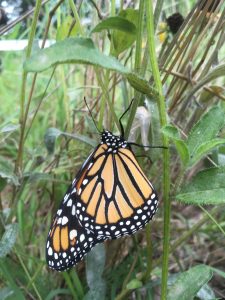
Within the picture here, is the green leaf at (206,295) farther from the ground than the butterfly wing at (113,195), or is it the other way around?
the butterfly wing at (113,195)

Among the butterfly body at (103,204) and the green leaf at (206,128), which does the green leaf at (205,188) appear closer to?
the green leaf at (206,128)

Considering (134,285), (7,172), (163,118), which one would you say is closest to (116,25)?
(163,118)

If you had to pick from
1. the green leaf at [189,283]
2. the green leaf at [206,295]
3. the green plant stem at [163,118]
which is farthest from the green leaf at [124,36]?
the green leaf at [206,295]

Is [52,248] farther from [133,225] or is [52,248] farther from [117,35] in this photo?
[117,35]

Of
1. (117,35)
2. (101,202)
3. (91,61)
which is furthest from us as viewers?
(101,202)

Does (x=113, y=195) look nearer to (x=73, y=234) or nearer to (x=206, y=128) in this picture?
(x=73, y=234)

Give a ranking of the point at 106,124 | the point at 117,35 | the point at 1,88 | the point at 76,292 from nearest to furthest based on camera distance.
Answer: the point at 117,35
the point at 76,292
the point at 106,124
the point at 1,88

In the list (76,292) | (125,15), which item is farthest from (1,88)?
(125,15)
